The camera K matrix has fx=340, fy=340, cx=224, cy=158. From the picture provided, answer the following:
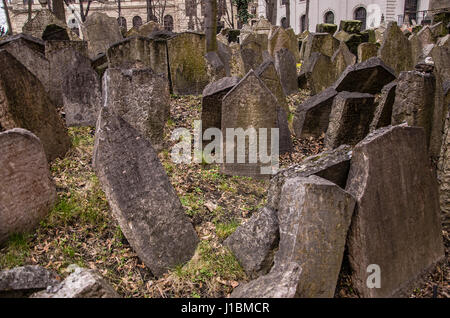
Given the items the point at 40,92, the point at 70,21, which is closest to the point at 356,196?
the point at 40,92

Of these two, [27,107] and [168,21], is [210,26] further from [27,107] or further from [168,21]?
[168,21]

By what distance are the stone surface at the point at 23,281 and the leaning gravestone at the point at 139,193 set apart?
78cm

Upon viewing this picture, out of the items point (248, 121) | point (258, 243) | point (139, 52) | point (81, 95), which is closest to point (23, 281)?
point (258, 243)

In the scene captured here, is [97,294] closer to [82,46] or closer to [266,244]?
[266,244]

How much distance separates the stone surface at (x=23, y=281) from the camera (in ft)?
7.50

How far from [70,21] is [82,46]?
114ft

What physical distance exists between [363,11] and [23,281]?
41.4 metres

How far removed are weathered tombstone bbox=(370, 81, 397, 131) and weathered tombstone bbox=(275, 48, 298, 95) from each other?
3349 mm

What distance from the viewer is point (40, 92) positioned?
4.28 metres

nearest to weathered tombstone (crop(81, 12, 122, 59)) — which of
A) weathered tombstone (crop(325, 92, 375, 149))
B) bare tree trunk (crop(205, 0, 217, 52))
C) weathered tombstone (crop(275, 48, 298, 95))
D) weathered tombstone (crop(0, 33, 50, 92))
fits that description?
bare tree trunk (crop(205, 0, 217, 52))

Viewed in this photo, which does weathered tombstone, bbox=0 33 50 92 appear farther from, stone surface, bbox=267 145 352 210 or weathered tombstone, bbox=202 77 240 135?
Result: stone surface, bbox=267 145 352 210

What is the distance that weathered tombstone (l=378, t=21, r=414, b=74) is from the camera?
28.7 feet

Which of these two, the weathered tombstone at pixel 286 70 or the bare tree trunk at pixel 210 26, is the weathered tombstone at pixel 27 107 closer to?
the bare tree trunk at pixel 210 26
